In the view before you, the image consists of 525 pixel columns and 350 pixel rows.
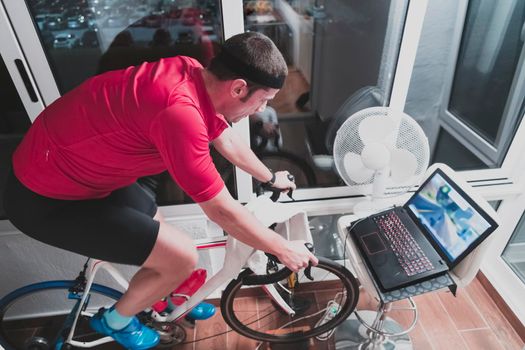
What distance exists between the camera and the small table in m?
1.12

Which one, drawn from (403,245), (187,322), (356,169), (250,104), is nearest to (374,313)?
(403,245)

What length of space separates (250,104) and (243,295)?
1.29m

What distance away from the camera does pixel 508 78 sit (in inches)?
65.1

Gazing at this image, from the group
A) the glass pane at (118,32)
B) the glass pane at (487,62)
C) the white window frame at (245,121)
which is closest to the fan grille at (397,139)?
the white window frame at (245,121)

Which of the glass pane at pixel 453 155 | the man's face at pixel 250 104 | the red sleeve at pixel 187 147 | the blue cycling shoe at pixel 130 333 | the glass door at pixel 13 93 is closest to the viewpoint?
the red sleeve at pixel 187 147

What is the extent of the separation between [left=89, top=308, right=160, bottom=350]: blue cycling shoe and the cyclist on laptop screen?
0.21m

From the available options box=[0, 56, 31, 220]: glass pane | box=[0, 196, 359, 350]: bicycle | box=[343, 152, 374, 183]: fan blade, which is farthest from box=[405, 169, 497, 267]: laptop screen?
box=[0, 56, 31, 220]: glass pane

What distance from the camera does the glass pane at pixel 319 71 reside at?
1513 millimetres

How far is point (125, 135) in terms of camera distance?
877 millimetres

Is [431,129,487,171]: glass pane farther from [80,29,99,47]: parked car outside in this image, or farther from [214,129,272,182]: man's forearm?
[80,29,99,47]: parked car outside

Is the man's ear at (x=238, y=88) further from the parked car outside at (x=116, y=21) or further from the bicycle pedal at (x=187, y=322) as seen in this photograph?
the bicycle pedal at (x=187, y=322)

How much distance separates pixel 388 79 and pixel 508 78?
73 centimetres

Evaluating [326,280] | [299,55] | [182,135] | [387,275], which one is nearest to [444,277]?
[387,275]

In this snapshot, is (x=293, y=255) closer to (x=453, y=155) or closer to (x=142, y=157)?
(x=142, y=157)
